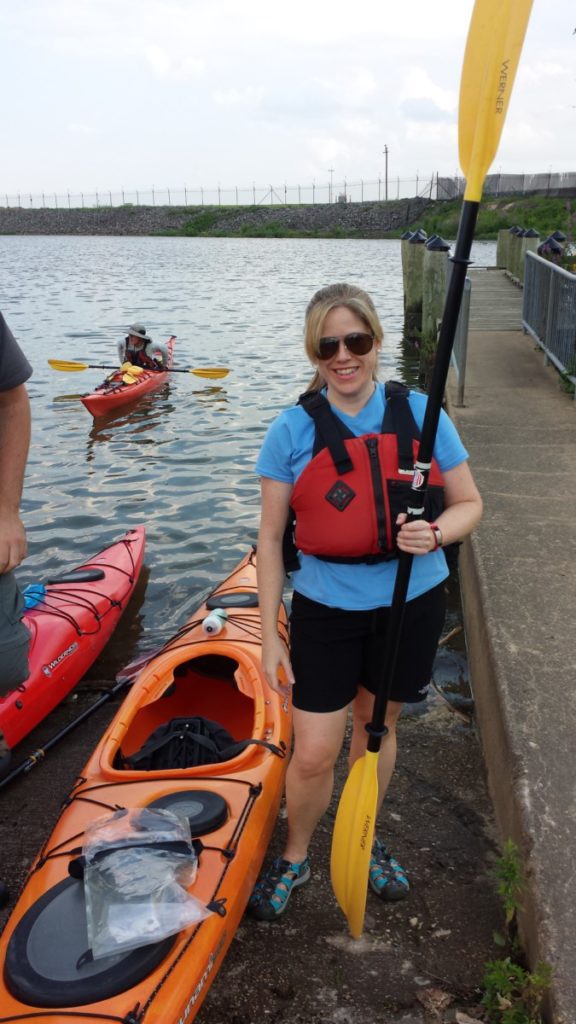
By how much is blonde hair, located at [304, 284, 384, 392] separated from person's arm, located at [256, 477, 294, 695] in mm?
411

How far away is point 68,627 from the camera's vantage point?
5.05 meters

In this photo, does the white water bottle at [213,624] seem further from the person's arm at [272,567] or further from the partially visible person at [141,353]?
the partially visible person at [141,353]

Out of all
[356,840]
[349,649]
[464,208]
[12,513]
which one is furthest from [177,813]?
[464,208]

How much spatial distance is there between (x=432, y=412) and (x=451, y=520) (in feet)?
1.11

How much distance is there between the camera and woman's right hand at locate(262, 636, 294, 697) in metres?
2.39

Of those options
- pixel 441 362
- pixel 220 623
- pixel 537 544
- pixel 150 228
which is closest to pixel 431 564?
pixel 441 362

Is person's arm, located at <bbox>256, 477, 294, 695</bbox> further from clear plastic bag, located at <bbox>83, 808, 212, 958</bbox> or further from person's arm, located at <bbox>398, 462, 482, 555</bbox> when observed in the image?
clear plastic bag, located at <bbox>83, 808, 212, 958</bbox>

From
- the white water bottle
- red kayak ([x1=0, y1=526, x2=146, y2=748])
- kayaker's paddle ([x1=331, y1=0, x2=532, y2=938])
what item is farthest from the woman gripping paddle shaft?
red kayak ([x1=0, y1=526, x2=146, y2=748])

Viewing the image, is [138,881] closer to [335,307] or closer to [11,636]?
[11,636]

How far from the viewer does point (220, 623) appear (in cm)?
408

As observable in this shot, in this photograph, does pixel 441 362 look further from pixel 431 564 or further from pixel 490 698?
pixel 490 698

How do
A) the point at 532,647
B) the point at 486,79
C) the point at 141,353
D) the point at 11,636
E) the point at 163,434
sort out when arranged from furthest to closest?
the point at 141,353 < the point at 163,434 < the point at 532,647 < the point at 11,636 < the point at 486,79

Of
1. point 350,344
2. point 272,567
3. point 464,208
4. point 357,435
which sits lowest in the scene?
point 272,567

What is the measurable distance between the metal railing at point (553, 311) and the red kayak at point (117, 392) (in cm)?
544
